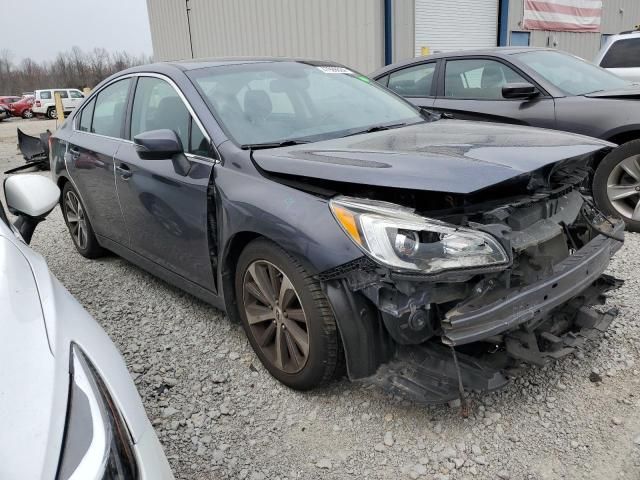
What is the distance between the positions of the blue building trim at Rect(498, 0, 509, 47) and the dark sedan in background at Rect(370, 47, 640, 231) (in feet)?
33.6

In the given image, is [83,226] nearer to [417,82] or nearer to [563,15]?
[417,82]

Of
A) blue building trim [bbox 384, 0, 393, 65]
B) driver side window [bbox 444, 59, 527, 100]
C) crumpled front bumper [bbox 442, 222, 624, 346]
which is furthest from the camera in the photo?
blue building trim [bbox 384, 0, 393, 65]

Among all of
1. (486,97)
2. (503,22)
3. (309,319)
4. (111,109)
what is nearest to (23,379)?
(309,319)

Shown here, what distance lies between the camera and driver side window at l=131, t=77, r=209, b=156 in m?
2.90

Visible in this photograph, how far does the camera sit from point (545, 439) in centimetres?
220

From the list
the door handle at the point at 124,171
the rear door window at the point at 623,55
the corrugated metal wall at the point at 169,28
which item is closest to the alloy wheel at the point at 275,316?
the door handle at the point at 124,171

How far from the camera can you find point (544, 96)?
476cm

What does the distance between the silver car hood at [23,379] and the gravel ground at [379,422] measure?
1020 mm

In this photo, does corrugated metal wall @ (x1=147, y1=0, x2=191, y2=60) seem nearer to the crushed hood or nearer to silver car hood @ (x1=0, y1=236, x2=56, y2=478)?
the crushed hood

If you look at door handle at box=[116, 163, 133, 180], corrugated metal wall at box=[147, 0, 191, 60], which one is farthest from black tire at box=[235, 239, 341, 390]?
corrugated metal wall at box=[147, 0, 191, 60]

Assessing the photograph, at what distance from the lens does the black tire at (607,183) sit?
171 inches

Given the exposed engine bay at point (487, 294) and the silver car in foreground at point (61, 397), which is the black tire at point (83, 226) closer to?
the silver car in foreground at point (61, 397)

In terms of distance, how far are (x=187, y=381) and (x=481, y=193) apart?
68.5 inches

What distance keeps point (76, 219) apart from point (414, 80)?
12.0 feet
